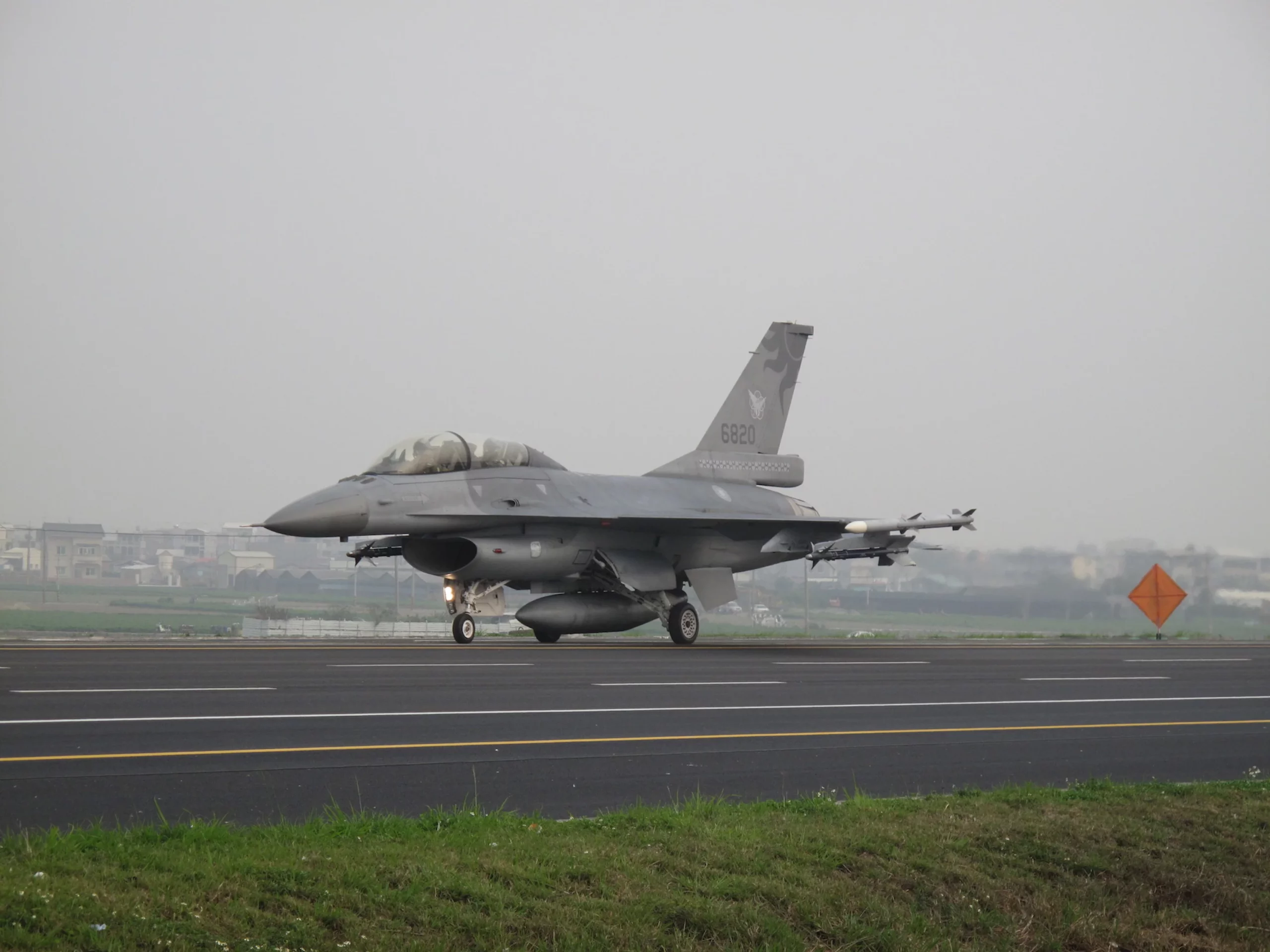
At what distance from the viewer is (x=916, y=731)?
11250 millimetres

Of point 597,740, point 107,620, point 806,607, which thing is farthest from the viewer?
point 806,607

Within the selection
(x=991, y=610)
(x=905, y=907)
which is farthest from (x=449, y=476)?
(x=991, y=610)

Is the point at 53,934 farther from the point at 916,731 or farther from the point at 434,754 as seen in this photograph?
the point at 916,731

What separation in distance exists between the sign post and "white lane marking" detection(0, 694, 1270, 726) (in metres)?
13.4

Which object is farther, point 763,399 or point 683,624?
point 763,399

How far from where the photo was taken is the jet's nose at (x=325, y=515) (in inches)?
750

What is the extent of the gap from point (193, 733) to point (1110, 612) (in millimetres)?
29610

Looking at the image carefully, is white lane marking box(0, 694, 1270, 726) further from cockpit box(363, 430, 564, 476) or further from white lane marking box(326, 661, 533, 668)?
Answer: cockpit box(363, 430, 564, 476)

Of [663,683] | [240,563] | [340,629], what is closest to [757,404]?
[340,629]

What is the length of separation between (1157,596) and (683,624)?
38.8 ft

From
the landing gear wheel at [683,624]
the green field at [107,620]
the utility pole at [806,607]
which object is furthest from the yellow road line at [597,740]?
the utility pole at [806,607]

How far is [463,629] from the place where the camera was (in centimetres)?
2123

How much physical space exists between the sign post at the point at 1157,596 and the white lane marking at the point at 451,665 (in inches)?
687

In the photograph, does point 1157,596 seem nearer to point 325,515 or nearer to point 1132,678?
point 1132,678
